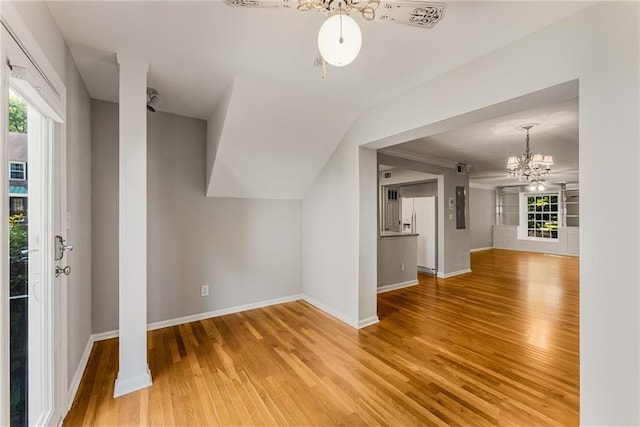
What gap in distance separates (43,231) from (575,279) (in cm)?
797

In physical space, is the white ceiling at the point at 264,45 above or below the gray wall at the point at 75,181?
above

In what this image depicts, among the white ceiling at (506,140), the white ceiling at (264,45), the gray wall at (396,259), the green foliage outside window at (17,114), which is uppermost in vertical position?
the white ceiling at (264,45)

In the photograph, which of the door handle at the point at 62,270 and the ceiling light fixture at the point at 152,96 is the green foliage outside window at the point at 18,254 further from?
the ceiling light fixture at the point at 152,96

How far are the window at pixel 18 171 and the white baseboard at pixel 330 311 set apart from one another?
119 inches

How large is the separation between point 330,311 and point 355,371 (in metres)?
1.29

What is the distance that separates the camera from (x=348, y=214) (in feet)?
10.7

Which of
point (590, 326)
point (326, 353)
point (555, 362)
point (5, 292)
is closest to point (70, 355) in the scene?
point (5, 292)

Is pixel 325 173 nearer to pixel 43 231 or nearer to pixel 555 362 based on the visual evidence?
pixel 43 231

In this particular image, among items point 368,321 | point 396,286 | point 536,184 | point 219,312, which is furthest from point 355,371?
point 536,184

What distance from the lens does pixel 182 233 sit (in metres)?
3.26

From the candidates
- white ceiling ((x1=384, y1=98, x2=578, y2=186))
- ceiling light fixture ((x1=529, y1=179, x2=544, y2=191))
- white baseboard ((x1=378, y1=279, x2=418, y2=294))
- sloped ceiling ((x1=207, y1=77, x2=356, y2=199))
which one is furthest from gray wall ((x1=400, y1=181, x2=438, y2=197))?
sloped ceiling ((x1=207, y1=77, x2=356, y2=199))

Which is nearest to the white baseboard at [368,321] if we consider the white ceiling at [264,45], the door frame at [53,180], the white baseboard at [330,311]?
the white baseboard at [330,311]

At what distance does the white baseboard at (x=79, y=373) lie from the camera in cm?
188

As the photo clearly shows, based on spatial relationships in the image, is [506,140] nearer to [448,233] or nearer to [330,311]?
[448,233]
